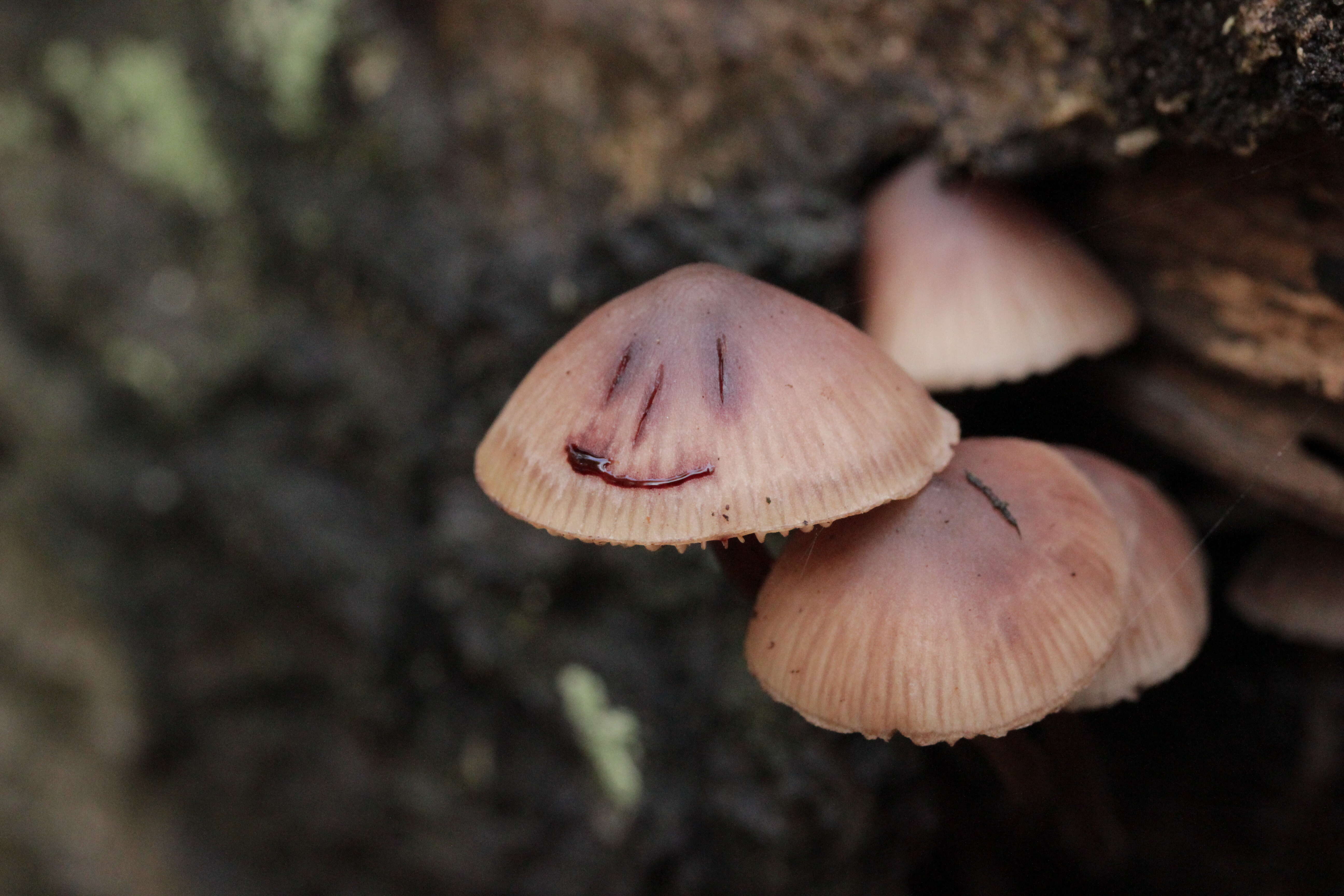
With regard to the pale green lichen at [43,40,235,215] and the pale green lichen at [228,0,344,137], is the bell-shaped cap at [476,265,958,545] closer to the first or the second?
the pale green lichen at [228,0,344,137]

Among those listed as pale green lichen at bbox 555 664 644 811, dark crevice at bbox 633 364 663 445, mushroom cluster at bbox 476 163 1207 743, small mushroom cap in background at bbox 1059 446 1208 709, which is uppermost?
dark crevice at bbox 633 364 663 445

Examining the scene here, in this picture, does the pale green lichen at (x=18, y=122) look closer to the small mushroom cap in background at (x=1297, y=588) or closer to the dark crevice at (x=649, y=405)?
the dark crevice at (x=649, y=405)

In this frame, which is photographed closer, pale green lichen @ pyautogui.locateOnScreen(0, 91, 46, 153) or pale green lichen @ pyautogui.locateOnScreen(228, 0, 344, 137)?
pale green lichen @ pyautogui.locateOnScreen(228, 0, 344, 137)

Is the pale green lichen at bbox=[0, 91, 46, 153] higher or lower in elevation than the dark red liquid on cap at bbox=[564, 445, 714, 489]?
higher

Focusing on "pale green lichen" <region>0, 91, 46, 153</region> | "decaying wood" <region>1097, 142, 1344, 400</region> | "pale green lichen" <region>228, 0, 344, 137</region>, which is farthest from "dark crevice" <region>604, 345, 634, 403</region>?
"pale green lichen" <region>0, 91, 46, 153</region>

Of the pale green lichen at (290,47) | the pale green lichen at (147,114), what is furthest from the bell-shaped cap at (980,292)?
the pale green lichen at (147,114)

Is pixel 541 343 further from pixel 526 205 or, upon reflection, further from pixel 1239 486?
pixel 1239 486

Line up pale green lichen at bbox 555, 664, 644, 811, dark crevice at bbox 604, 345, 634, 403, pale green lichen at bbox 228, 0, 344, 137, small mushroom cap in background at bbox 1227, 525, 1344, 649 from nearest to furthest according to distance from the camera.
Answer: dark crevice at bbox 604, 345, 634, 403 < small mushroom cap in background at bbox 1227, 525, 1344, 649 < pale green lichen at bbox 555, 664, 644, 811 < pale green lichen at bbox 228, 0, 344, 137

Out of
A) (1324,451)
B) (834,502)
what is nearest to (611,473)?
(834,502)
